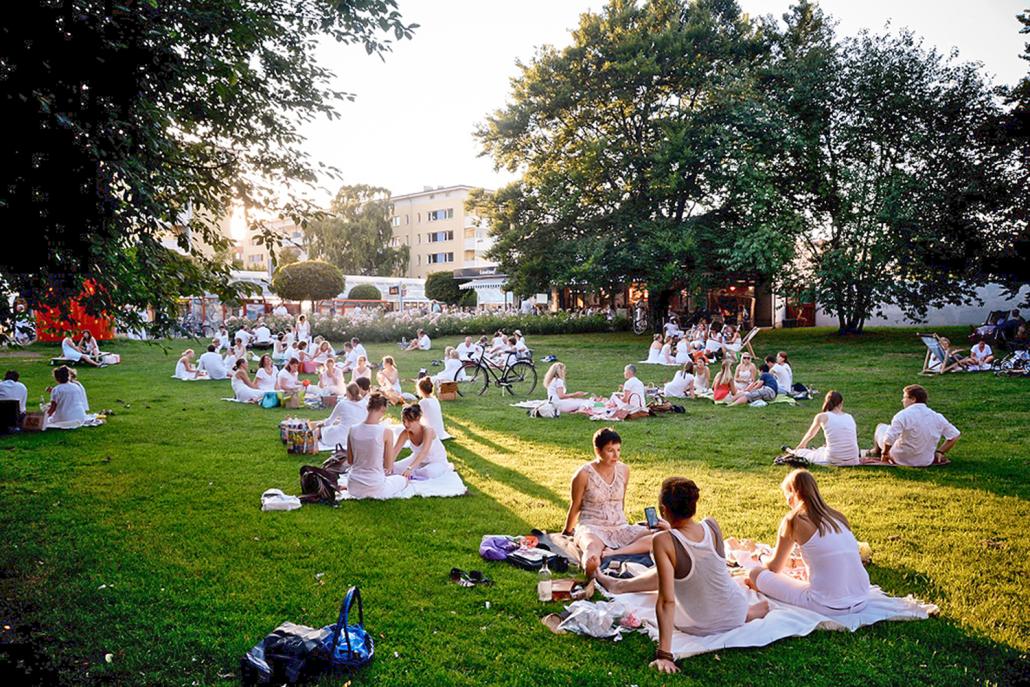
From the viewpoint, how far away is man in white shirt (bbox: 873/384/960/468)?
916 centimetres

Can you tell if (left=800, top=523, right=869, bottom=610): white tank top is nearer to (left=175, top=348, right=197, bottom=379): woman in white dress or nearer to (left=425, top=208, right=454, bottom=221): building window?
(left=175, top=348, right=197, bottom=379): woman in white dress

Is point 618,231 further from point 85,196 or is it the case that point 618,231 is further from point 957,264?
point 85,196

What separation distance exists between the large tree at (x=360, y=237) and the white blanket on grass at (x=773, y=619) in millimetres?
62471

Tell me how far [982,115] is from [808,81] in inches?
257

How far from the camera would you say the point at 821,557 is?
16.5 ft

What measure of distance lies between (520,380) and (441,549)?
1152 centimetres

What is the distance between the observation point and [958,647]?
4551 millimetres

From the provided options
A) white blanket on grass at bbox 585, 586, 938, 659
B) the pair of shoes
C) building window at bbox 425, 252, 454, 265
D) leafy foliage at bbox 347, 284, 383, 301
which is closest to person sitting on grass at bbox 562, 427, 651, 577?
white blanket on grass at bbox 585, 586, 938, 659

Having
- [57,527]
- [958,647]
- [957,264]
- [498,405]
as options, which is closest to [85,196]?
[57,527]

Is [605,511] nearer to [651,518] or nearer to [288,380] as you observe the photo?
[651,518]

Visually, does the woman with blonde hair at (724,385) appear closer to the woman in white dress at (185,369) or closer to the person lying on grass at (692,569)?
the person lying on grass at (692,569)

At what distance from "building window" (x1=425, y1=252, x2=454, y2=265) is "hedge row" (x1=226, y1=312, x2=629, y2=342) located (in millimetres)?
38775

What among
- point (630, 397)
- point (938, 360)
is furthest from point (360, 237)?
point (630, 397)

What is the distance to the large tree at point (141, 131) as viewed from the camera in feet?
13.1
